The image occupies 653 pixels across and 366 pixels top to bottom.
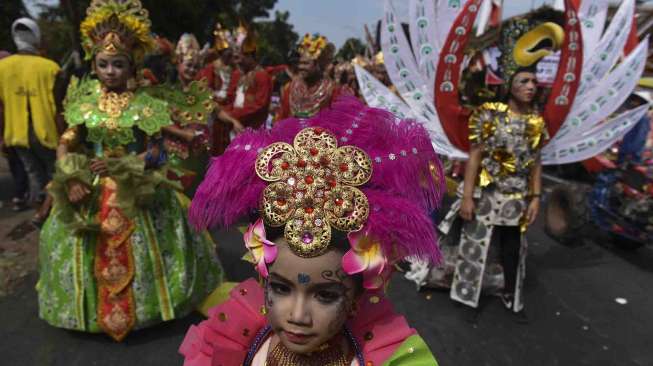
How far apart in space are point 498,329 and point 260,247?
268 centimetres

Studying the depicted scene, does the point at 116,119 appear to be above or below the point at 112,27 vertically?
below

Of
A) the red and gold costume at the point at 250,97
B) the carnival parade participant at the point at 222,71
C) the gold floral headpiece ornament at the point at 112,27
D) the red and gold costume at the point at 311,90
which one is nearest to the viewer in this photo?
the gold floral headpiece ornament at the point at 112,27

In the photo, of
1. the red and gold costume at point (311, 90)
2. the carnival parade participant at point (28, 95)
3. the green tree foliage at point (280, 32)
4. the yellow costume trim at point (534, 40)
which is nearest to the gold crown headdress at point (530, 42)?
the yellow costume trim at point (534, 40)

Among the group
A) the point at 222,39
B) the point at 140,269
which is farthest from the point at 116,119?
the point at 222,39

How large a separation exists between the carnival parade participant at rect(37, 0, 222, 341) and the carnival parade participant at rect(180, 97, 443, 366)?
64.0 inches

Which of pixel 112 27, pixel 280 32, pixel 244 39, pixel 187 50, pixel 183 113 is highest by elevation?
pixel 112 27

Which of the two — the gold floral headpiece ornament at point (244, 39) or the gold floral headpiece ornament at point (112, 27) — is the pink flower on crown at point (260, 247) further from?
the gold floral headpiece ornament at point (244, 39)

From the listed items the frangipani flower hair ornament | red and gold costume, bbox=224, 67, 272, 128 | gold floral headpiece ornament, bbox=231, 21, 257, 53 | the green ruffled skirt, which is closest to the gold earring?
the green ruffled skirt

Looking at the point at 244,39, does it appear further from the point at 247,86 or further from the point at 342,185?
the point at 342,185

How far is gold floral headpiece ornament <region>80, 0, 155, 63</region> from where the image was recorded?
8.74 feet

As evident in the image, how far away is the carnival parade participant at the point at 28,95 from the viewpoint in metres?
5.03

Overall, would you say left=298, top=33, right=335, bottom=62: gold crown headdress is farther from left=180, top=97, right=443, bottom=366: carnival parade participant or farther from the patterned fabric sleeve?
left=180, top=97, right=443, bottom=366: carnival parade participant

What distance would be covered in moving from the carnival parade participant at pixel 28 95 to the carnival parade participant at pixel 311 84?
9.50 feet

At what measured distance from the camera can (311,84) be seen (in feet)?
16.8
